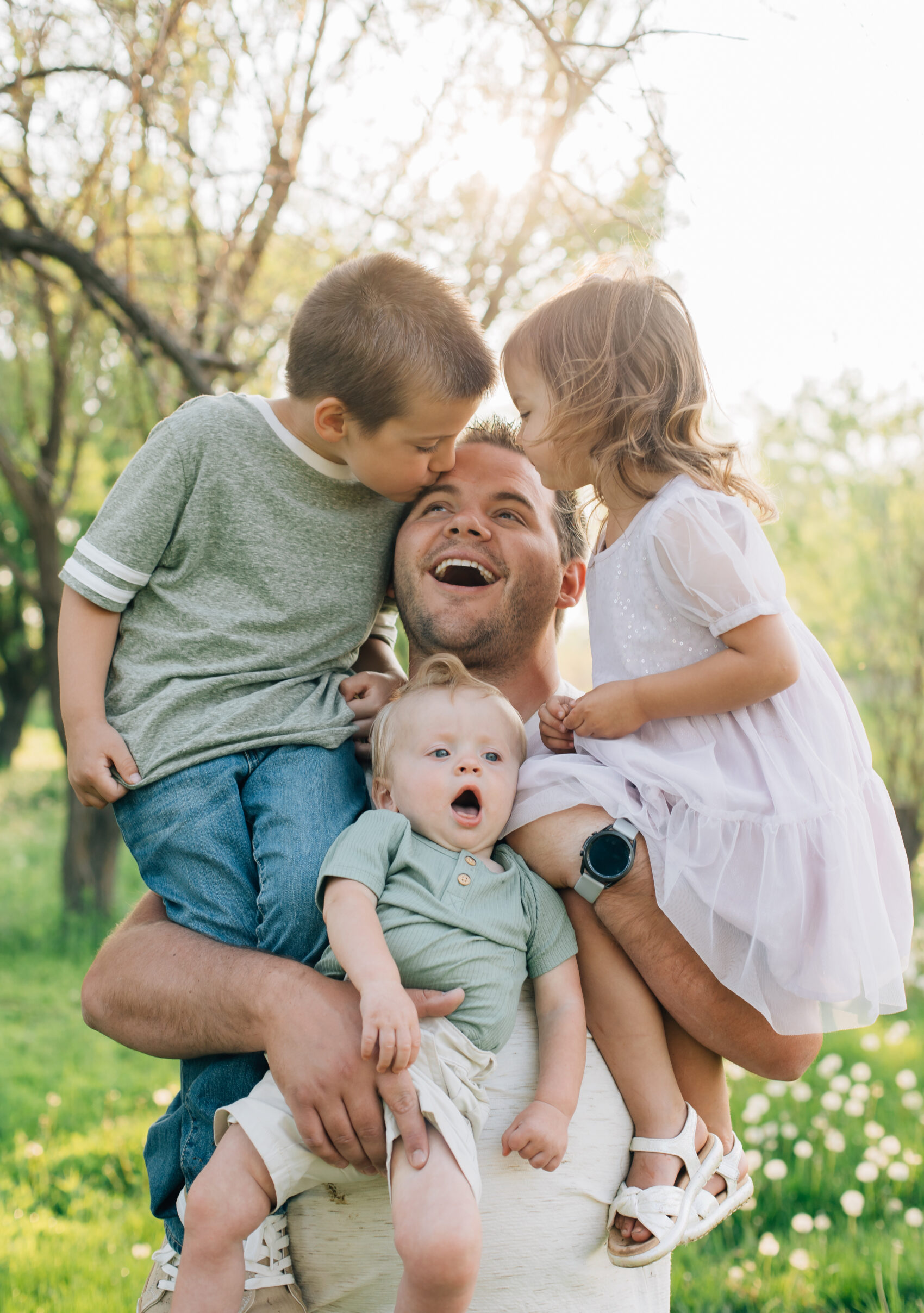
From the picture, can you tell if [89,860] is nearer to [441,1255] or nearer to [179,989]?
[179,989]

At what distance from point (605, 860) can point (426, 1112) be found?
53 cm

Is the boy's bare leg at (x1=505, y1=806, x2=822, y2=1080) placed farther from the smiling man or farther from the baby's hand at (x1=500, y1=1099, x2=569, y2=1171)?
the baby's hand at (x1=500, y1=1099, x2=569, y2=1171)

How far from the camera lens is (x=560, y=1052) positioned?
6.06ft

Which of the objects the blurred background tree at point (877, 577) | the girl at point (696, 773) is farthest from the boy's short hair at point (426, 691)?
the blurred background tree at point (877, 577)

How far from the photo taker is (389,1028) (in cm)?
160

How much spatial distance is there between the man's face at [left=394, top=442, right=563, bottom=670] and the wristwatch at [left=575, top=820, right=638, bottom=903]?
0.76m

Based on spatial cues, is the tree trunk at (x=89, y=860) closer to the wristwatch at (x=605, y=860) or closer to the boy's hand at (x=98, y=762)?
the boy's hand at (x=98, y=762)

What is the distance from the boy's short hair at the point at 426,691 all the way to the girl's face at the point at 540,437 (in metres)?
0.46

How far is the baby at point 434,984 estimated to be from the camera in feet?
5.29

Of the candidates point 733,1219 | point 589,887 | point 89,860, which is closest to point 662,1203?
point 589,887

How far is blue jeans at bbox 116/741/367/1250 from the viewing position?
2029 mm

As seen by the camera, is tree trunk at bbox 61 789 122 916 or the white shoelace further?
tree trunk at bbox 61 789 122 916

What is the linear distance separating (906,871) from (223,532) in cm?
154

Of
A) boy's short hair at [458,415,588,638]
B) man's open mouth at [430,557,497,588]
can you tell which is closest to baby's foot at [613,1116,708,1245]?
man's open mouth at [430,557,497,588]
